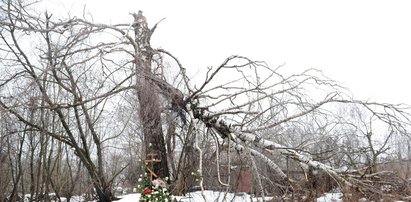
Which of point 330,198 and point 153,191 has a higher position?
point 153,191

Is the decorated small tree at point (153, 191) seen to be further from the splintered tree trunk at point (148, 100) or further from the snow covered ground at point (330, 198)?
the snow covered ground at point (330, 198)

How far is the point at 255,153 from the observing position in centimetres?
712

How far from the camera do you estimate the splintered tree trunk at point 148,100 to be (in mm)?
6621

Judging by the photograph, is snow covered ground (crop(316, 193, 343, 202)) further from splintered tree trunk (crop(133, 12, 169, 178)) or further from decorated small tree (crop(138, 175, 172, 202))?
decorated small tree (crop(138, 175, 172, 202))

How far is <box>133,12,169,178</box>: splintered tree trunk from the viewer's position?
6.62 metres

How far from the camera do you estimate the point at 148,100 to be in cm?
659

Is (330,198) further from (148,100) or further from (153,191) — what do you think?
(148,100)

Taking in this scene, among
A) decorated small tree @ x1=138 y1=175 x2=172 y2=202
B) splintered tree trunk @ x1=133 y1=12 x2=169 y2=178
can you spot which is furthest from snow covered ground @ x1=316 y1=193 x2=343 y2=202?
decorated small tree @ x1=138 y1=175 x2=172 y2=202

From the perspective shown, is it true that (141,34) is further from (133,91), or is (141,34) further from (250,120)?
(250,120)

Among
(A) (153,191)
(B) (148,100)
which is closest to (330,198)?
(A) (153,191)

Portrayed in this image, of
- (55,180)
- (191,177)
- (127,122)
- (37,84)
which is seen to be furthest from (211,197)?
(55,180)

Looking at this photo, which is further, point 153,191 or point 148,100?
point 148,100

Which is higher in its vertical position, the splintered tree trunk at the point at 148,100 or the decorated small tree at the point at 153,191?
the splintered tree trunk at the point at 148,100

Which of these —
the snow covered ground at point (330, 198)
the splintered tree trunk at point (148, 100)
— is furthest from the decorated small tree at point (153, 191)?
the snow covered ground at point (330, 198)
